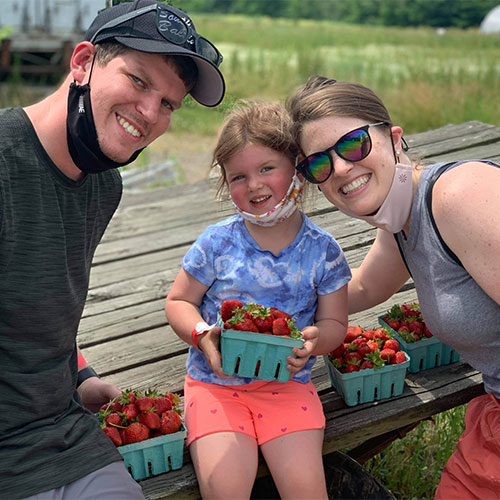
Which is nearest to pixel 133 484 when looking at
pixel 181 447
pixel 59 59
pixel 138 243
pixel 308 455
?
pixel 181 447

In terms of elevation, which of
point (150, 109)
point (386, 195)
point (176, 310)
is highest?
point (150, 109)

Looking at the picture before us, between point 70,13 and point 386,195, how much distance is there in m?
17.8

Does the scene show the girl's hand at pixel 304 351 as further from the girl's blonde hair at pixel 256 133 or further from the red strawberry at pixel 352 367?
the girl's blonde hair at pixel 256 133

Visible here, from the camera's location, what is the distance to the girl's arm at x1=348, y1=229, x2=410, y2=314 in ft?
8.68

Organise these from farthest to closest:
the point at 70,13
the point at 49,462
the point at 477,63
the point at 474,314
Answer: the point at 70,13 < the point at 477,63 < the point at 474,314 < the point at 49,462

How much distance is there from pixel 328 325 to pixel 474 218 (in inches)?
Answer: 27.5

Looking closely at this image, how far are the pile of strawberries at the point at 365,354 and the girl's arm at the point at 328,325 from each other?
0.48ft

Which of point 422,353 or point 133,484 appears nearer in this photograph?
point 133,484

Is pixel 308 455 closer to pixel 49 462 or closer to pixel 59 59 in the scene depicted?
pixel 49 462

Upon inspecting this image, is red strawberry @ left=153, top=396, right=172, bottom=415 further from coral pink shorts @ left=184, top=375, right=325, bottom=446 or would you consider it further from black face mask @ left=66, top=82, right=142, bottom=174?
black face mask @ left=66, top=82, right=142, bottom=174

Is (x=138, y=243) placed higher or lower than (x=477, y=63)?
lower

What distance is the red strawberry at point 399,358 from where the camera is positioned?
2615mm

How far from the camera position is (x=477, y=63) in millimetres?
14172

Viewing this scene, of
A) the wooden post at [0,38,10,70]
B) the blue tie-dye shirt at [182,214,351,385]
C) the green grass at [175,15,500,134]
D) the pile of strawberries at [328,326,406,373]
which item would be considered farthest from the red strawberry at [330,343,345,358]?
the wooden post at [0,38,10,70]
